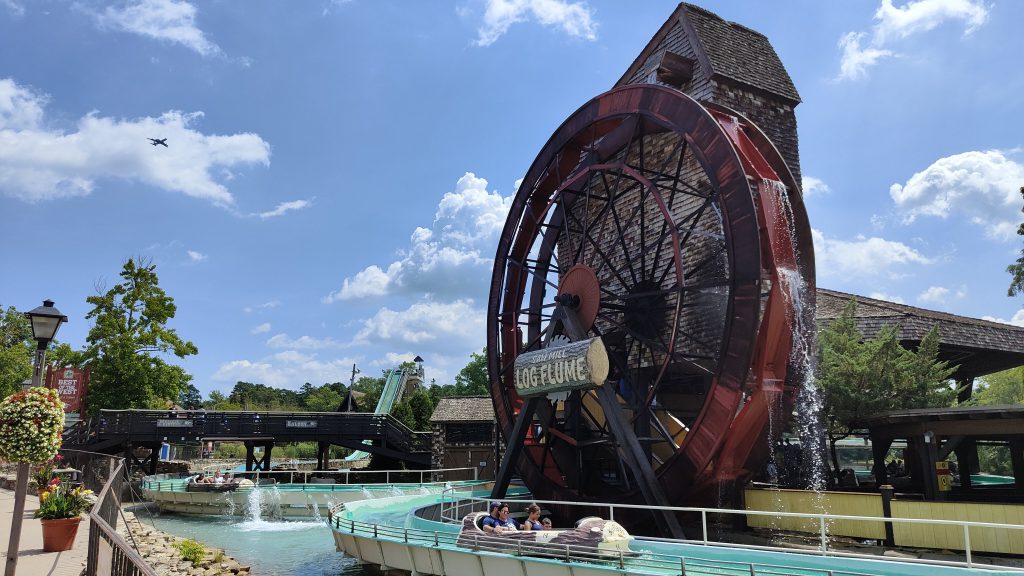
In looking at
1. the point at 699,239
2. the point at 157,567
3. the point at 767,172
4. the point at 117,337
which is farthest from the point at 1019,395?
the point at 117,337

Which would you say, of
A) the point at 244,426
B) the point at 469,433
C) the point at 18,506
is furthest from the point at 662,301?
the point at 244,426

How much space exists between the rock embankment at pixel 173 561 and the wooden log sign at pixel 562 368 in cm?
607

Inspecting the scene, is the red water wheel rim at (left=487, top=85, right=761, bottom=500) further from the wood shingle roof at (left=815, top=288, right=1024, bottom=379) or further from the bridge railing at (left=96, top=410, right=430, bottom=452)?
the bridge railing at (left=96, top=410, right=430, bottom=452)

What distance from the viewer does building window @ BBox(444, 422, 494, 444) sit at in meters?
29.0

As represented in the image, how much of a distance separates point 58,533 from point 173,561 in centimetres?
248

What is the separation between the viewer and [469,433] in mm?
29062

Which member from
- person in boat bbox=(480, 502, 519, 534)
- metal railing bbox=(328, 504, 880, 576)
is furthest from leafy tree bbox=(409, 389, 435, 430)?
person in boat bbox=(480, 502, 519, 534)

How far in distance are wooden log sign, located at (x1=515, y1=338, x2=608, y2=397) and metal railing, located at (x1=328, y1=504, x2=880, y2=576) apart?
3300mm

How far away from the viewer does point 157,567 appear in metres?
11.5

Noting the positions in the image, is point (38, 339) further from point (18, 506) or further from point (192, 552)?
point (192, 552)

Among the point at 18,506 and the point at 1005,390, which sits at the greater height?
the point at 1005,390

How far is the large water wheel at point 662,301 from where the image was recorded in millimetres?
11531

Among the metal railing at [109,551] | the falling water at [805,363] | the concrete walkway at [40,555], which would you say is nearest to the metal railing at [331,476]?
the concrete walkway at [40,555]

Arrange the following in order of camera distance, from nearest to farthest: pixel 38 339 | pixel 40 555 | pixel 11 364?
1. pixel 38 339
2. pixel 40 555
3. pixel 11 364
